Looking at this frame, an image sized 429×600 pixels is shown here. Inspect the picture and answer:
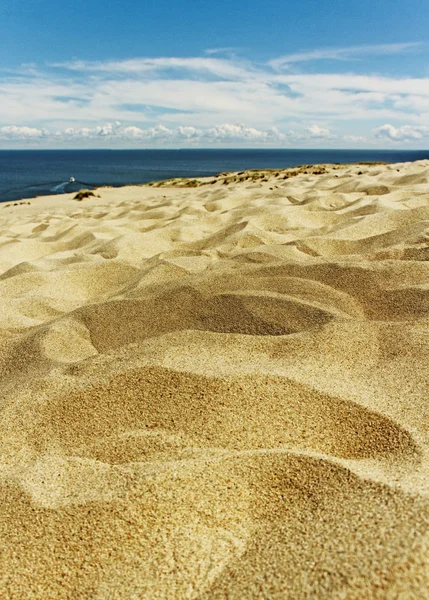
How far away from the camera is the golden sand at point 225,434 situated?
1.21 m

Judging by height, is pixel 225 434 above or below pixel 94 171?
below

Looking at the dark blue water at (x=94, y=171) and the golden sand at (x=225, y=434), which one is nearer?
the golden sand at (x=225, y=434)

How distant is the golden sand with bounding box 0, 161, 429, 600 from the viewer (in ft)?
3.96

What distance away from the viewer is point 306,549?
1.19 m

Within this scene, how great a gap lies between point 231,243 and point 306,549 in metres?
3.78

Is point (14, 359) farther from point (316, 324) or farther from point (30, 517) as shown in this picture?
point (316, 324)

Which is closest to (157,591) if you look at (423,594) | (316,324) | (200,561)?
(200,561)

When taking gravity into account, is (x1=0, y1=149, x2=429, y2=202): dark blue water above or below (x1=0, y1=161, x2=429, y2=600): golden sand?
above

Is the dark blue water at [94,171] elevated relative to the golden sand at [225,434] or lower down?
elevated

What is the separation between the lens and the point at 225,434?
5.81ft

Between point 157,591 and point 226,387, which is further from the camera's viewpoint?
point 226,387

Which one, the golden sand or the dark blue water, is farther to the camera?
the dark blue water

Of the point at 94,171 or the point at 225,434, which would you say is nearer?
the point at 225,434

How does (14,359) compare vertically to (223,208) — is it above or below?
below
